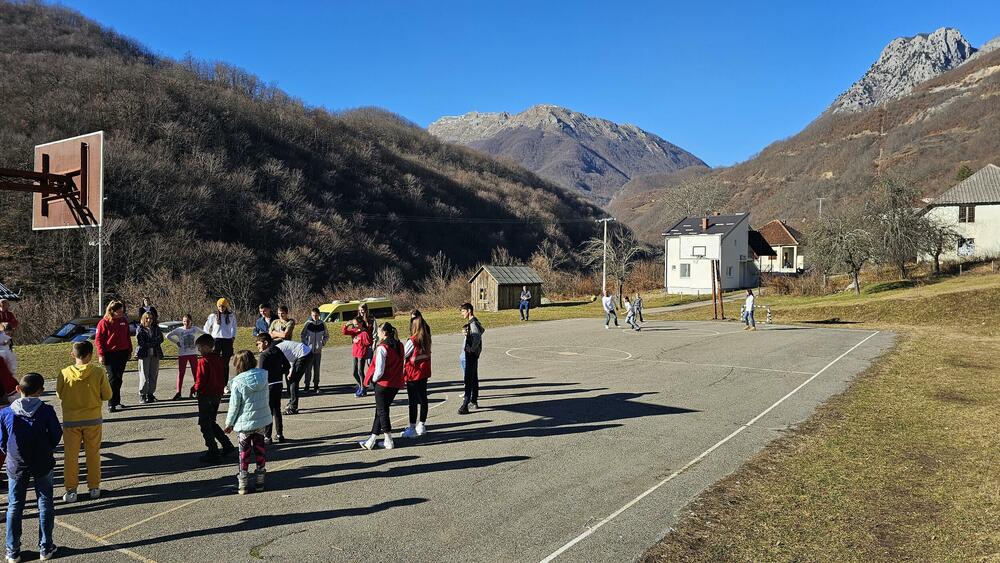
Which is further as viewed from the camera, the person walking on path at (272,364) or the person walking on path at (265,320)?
the person walking on path at (265,320)

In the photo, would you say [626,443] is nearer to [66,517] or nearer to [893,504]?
[893,504]

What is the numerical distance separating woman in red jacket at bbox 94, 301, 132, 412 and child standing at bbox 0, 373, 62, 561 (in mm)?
5975

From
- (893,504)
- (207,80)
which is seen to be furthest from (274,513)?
(207,80)

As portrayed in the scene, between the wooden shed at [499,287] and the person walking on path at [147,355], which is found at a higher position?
the wooden shed at [499,287]

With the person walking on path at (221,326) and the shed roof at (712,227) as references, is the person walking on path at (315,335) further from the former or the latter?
the shed roof at (712,227)

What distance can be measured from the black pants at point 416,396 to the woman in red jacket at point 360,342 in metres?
3.87

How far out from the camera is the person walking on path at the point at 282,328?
12.4 meters

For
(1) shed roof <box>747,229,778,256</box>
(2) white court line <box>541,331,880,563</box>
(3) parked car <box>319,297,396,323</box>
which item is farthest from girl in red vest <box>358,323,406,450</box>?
(1) shed roof <box>747,229,778,256</box>

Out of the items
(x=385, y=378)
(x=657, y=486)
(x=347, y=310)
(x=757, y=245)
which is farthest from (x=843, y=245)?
(x=385, y=378)

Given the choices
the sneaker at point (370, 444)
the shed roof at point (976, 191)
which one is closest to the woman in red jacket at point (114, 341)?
the sneaker at point (370, 444)

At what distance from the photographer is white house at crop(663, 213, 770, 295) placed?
202 feet

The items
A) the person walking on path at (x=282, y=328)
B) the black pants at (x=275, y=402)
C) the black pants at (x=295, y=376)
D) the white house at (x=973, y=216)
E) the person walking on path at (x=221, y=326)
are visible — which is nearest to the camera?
the black pants at (x=275, y=402)

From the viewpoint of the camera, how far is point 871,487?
805 centimetres

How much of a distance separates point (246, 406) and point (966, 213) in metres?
66.0
